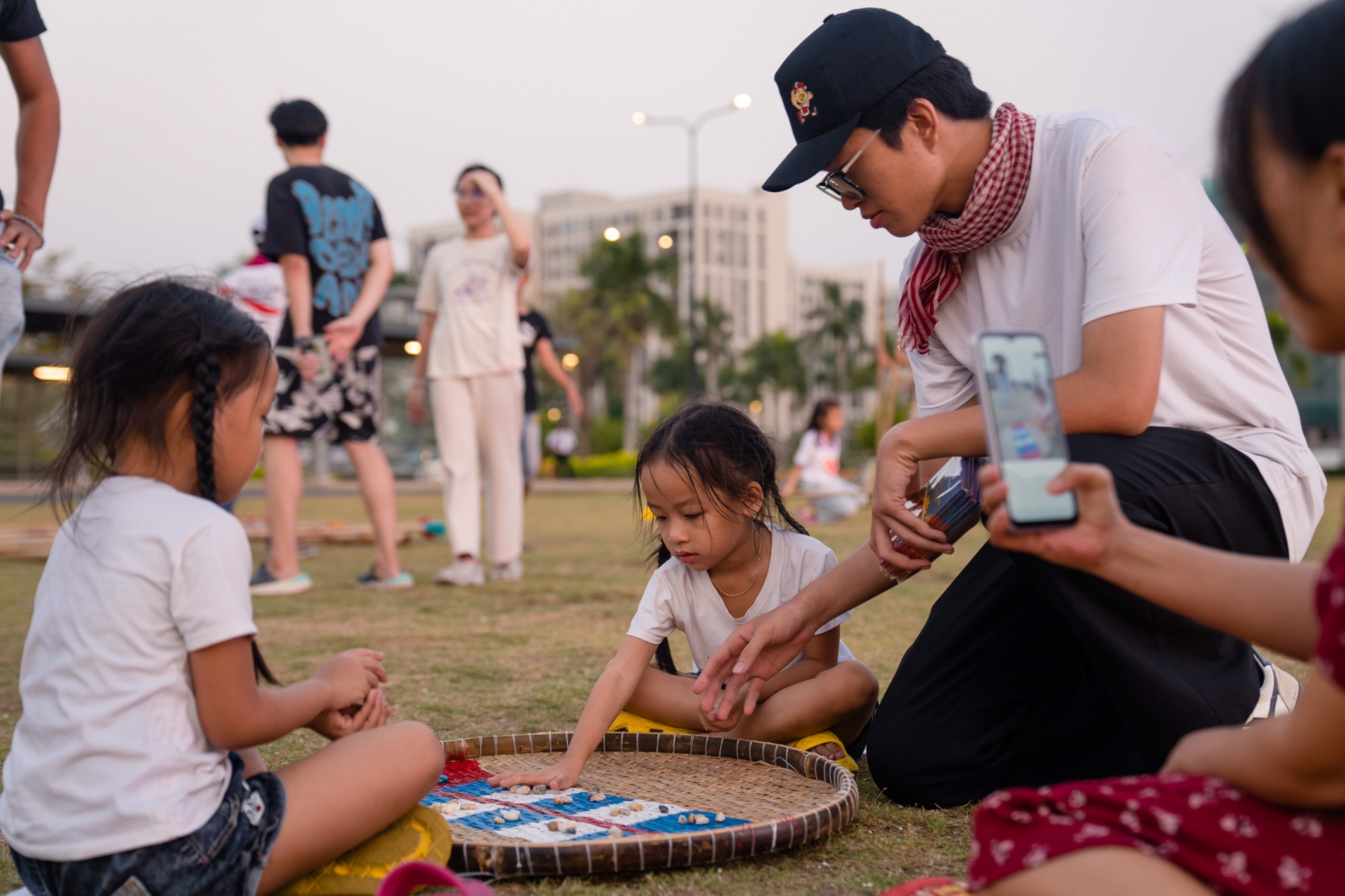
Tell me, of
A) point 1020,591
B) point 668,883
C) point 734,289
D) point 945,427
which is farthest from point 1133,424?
point 734,289

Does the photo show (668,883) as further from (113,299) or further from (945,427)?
(113,299)

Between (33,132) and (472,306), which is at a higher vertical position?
(33,132)

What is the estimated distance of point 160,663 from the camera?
159 cm

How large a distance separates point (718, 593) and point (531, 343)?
601cm

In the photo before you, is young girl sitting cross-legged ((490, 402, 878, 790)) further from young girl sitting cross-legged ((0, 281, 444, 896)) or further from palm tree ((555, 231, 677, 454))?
palm tree ((555, 231, 677, 454))

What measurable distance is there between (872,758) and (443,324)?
451 cm

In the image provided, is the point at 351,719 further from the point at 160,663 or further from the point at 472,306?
the point at 472,306

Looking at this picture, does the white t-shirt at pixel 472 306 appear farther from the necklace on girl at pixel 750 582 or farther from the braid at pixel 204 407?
the braid at pixel 204 407

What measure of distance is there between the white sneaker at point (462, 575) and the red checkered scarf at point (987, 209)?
4.23 m

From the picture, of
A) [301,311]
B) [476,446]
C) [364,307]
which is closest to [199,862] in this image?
[301,311]

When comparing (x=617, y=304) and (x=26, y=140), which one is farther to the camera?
(x=617, y=304)

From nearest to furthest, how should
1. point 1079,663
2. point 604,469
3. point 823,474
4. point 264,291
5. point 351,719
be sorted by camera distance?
1. point 351,719
2. point 1079,663
3. point 264,291
4. point 823,474
5. point 604,469

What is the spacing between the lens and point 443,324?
6.42m

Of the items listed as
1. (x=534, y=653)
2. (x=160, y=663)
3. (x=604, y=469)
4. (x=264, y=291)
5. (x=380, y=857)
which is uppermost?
(x=264, y=291)
